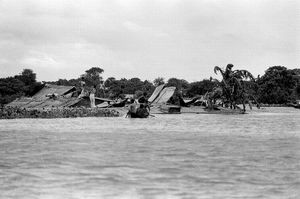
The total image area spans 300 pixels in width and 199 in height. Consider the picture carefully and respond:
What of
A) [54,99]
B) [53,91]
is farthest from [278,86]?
[54,99]

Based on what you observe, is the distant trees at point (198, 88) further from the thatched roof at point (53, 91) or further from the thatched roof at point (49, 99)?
the thatched roof at point (49, 99)

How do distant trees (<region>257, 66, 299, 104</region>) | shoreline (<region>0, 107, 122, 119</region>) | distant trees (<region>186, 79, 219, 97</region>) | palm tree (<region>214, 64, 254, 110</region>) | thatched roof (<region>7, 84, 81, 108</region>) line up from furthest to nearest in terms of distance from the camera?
distant trees (<region>186, 79, 219, 97</region>), distant trees (<region>257, 66, 299, 104</region>), thatched roof (<region>7, 84, 81, 108</region>), palm tree (<region>214, 64, 254, 110</region>), shoreline (<region>0, 107, 122, 119</region>)

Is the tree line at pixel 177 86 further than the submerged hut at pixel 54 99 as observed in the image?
Yes

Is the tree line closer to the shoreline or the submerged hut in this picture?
the submerged hut

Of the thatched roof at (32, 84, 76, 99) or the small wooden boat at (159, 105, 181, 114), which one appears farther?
the thatched roof at (32, 84, 76, 99)

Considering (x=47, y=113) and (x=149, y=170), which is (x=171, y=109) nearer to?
(x=47, y=113)

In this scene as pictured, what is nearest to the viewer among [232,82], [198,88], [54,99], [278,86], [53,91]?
[232,82]

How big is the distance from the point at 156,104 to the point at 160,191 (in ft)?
102

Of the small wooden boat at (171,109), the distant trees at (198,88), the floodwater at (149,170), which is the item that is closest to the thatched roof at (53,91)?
the small wooden boat at (171,109)

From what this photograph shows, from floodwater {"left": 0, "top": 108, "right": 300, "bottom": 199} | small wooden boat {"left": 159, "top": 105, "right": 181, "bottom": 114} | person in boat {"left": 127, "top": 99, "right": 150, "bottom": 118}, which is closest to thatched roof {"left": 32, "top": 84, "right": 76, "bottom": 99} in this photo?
small wooden boat {"left": 159, "top": 105, "right": 181, "bottom": 114}

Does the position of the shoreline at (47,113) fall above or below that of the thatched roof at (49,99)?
below

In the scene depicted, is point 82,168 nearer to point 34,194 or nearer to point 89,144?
point 34,194

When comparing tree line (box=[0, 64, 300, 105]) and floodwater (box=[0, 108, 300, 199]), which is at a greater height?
tree line (box=[0, 64, 300, 105])

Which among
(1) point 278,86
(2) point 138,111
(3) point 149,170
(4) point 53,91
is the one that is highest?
(1) point 278,86
